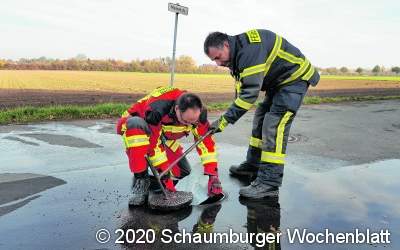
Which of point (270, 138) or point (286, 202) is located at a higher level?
point (270, 138)

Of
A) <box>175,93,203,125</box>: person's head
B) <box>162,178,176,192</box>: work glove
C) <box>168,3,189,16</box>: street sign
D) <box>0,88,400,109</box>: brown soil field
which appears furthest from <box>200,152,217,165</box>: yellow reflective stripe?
<box>0,88,400,109</box>: brown soil field

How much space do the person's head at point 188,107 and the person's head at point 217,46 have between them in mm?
526

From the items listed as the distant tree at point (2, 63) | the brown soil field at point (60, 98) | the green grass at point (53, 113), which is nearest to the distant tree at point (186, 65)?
the distant tree at point (2, 63)

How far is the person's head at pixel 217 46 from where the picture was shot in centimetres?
411

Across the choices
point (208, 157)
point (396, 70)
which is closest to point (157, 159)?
point (208, 157)

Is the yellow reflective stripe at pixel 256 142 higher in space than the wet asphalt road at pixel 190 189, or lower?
higher

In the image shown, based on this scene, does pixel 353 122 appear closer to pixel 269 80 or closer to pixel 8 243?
pixel 269 80

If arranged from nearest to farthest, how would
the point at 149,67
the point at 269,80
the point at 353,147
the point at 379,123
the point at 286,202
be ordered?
the point at 286,202
the point at 269,80
the point at 353,147
the point at 379,123
the point at 149,67

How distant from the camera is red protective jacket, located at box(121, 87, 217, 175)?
13.7ft

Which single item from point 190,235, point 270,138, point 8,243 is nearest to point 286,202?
point 270,138

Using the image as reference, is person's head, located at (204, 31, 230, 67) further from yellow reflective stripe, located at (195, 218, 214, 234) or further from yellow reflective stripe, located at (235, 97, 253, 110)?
yellow reflective stripe, located at (195, 218, 214, 234)

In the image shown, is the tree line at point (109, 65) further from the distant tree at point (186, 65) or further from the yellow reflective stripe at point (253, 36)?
the yellow reflective stripe at point (253, 36)

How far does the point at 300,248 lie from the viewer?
3223 millimetres

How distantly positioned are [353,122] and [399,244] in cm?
712
